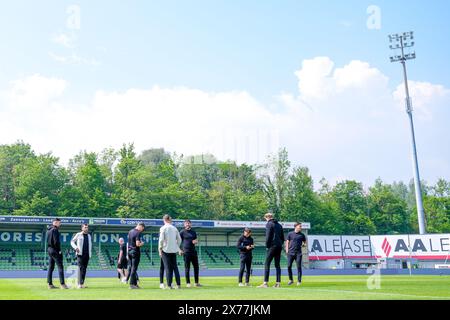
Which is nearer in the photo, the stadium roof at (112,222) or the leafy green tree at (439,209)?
the stadium roof at (112,222)

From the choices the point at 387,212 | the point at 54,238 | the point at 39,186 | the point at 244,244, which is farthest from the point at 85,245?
the point at 387,212

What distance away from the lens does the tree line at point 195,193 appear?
5969cm

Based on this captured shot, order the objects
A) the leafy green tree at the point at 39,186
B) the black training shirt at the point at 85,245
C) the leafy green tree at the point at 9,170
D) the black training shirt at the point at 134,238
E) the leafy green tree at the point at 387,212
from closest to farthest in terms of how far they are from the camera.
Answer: the black training shirt at the point at 134,238 → the black training shirt at the point at 85,245 → the leafy green tree at the point at 39,186 → the leafy green tree at the point at 9,170 → the leafy green tree at the point at 387,212

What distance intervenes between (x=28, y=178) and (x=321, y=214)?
1526 inches

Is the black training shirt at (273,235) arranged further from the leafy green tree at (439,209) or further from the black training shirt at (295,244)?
the leafy green tree at (439,209)

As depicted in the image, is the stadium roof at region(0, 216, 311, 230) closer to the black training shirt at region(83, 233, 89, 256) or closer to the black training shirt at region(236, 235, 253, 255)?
the black training shirt at region(83, 233, 89, 256)

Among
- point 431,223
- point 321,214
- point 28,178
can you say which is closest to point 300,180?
point 321,214

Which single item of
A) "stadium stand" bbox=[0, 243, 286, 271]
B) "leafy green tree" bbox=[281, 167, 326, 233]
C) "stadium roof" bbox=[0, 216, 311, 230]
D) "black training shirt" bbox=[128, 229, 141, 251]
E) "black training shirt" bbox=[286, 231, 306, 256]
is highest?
"leafy green tree" bbox=[281, 167, 326, 233]

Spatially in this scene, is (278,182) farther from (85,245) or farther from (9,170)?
(85,245)

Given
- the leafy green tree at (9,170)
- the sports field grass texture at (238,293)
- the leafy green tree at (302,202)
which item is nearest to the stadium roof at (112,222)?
the leafy green tree at (9,170)

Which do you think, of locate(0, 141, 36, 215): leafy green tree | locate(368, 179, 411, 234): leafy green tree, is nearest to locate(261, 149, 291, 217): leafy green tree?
locate(368, 179, 411, 234): leafy green tree

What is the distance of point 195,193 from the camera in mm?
66812

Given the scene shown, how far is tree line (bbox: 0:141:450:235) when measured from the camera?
5969 cm

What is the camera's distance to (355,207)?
279ft
